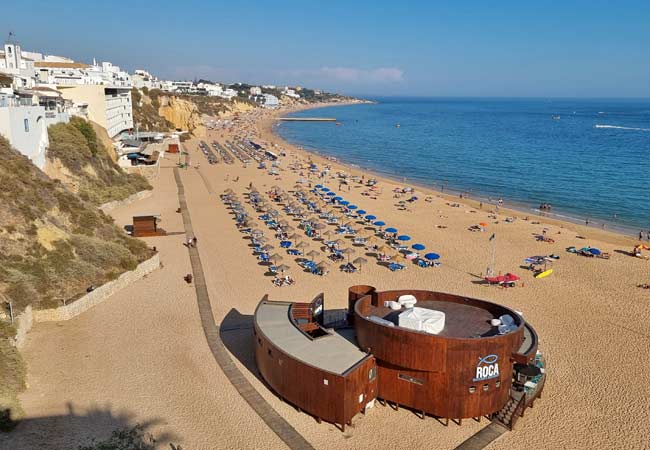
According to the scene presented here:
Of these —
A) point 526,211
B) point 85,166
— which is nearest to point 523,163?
point 526,211

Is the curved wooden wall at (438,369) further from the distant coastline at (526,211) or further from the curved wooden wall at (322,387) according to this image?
the distant coastline at (526,211)

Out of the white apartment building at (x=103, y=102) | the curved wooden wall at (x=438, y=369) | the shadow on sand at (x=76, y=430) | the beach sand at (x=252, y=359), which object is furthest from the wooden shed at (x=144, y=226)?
the white apartment building at (x=103, y=102)

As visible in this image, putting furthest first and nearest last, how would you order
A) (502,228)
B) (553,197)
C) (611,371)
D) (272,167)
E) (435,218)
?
(272,167)
(553,197)
(435,218)
(502,228)
(611,371)

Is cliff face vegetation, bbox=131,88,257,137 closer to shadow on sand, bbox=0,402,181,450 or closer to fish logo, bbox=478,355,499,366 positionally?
shadow on sand, bbox=0,402,181,450

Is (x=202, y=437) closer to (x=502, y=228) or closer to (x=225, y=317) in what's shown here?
(x=225, y=317)

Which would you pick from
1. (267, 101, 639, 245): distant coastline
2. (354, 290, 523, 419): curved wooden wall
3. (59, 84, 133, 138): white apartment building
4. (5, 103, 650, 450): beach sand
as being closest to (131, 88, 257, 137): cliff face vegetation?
(59, 84, 133, 138): white apartment building

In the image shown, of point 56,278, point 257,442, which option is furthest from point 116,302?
point 257,442

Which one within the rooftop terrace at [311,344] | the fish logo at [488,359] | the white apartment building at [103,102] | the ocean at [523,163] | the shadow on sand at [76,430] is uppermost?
the white apartment building at [103,102]
